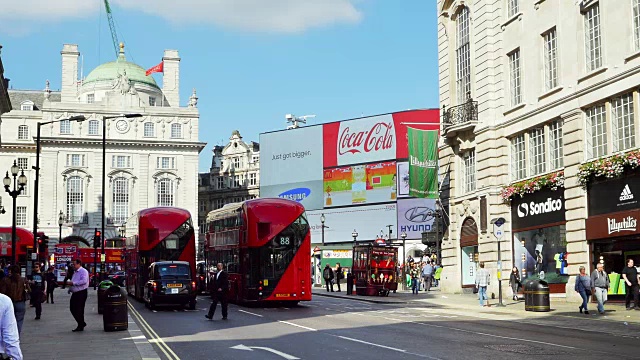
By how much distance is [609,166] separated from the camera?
29.1 meters

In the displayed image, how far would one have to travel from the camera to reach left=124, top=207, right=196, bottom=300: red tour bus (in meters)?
37.5

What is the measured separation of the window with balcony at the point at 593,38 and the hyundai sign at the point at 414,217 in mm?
62600

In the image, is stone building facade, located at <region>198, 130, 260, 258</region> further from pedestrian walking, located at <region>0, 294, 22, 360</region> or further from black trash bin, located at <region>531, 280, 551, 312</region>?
pedestrian walking, located at <region>0, 294, 22, 360</region>

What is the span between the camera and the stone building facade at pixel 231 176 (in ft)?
433

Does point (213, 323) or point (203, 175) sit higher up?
point (203, 175)

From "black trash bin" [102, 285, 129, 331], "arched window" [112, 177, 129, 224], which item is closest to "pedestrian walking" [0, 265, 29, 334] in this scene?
"black trash bin" [102, 285, 129, 331]

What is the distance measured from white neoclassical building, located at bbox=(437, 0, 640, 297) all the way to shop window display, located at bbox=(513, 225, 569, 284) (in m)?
0.06

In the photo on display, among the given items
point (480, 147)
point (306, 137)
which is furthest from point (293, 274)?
point (306, 137)

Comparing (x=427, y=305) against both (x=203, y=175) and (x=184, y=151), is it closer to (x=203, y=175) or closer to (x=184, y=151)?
(x=184, y=151)

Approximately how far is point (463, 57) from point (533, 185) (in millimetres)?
Answer: 9656

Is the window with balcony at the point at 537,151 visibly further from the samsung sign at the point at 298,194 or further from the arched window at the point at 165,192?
the arched window at the point at 165,192

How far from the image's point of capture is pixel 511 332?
21188 mm

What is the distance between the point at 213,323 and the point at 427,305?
40.9ft

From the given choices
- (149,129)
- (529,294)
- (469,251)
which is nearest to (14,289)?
(529,294)
